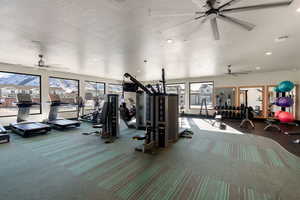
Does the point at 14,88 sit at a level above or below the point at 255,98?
above

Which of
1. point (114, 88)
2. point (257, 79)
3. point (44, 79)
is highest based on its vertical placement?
point (257, 79)

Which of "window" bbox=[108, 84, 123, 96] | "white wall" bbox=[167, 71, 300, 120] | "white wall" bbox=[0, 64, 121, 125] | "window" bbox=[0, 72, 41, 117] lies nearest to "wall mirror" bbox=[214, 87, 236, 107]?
"white wall" bbox=[167, 71, 300, 120]

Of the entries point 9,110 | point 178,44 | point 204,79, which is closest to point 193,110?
point 204,79

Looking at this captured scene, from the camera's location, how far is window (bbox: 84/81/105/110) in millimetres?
8820

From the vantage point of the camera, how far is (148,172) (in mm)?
2500

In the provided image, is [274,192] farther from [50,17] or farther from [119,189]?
[50,17]

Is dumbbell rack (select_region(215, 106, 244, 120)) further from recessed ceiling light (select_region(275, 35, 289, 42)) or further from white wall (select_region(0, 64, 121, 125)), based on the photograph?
white wall (select_region(0, 64, 121, 125))

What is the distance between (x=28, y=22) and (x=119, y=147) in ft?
11.4

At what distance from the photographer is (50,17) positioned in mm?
2504

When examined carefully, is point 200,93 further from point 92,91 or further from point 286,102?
point 92,91

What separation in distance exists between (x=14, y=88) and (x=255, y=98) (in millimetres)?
13459

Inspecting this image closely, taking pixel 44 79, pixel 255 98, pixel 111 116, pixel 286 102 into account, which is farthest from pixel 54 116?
pixel 255 98

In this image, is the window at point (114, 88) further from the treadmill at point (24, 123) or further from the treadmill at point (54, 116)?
the treadmill at point (24, 123)

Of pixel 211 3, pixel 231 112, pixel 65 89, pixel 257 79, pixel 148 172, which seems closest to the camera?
pixel 211 3
